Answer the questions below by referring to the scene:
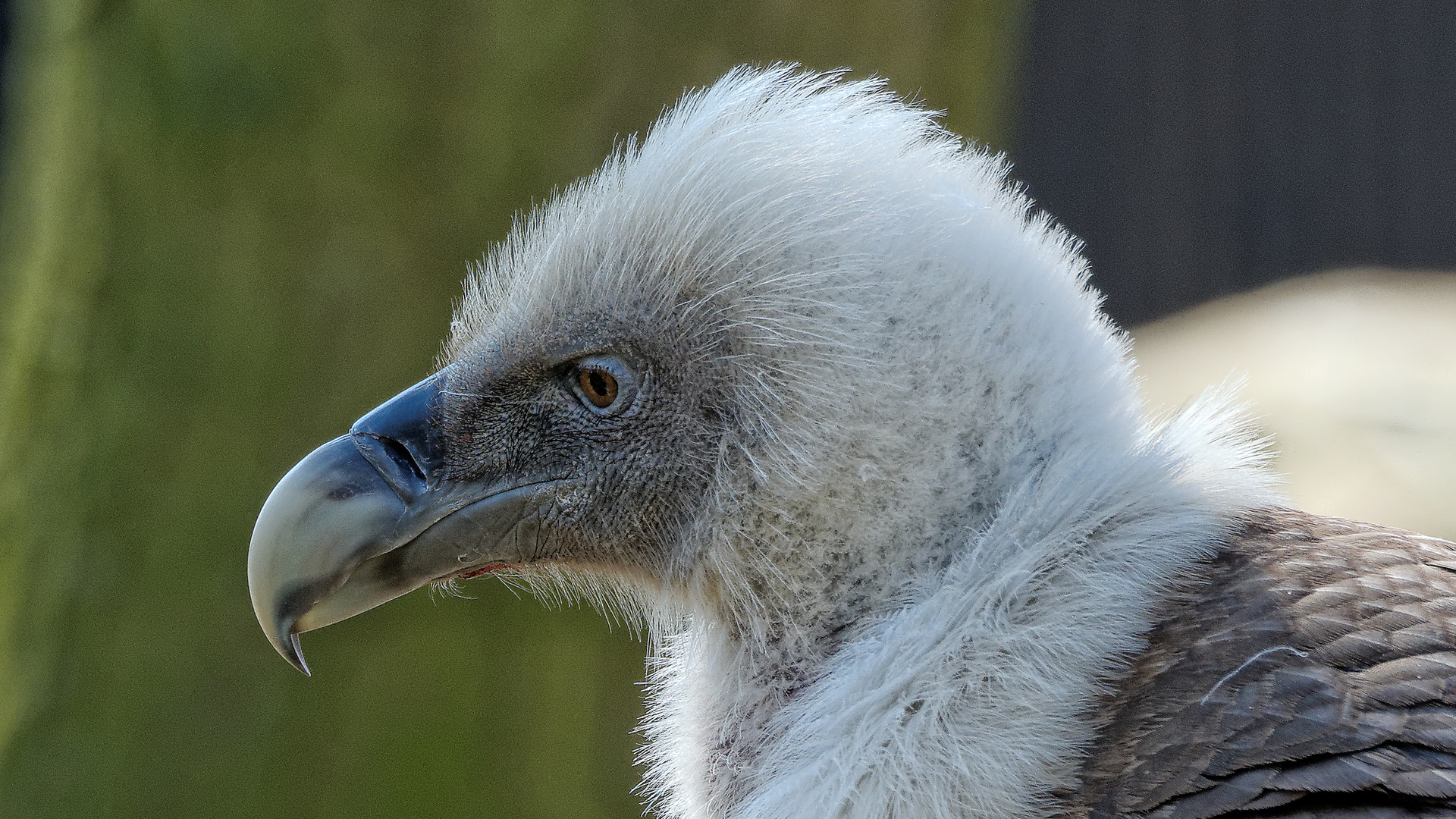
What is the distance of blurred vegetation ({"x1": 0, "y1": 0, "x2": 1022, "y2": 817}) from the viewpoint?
12.3ft

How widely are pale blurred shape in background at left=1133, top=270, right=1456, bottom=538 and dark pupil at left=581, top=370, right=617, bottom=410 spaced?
2202mm

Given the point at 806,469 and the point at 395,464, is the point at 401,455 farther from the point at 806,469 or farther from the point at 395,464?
the point at 806,469

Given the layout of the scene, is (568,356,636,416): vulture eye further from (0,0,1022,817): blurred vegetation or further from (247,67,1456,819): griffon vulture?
(0,0,1022,817): blurred vegetation

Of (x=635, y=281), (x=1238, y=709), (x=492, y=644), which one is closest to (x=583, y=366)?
(x=635, y=281)

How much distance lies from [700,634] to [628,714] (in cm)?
185

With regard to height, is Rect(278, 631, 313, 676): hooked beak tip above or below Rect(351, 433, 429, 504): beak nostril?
below

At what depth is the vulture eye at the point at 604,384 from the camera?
2.08 metres

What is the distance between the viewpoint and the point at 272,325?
381 cm

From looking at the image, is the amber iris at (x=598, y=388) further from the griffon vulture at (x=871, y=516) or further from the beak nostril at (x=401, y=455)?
the beak nostril at (x=401, y=455)

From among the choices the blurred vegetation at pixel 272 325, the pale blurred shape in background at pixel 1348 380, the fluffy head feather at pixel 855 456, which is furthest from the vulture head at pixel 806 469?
the pale blurred shape in background at pixel 1348 380

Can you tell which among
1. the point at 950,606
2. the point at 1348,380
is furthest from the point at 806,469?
the point at 1348,380

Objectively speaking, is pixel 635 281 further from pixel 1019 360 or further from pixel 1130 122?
pixel 1130 122

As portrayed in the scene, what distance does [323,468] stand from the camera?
6.65 feet

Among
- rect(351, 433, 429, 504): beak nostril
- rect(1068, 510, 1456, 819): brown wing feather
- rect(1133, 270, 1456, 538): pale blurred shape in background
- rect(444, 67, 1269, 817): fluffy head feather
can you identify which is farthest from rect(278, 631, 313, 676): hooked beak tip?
rect(1133, 270, 1456, 538): pale blurred shape in background
